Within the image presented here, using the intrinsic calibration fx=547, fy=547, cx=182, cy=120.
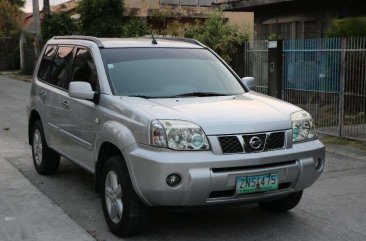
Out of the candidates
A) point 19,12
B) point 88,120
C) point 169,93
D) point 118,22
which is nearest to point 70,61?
point 88,120

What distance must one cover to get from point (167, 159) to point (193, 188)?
0.99ft

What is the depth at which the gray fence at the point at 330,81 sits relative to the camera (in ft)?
32.5

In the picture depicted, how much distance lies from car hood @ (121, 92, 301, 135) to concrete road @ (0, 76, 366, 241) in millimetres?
1028

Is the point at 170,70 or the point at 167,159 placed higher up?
the point at 170,70

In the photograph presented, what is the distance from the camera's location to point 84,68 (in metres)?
5.84

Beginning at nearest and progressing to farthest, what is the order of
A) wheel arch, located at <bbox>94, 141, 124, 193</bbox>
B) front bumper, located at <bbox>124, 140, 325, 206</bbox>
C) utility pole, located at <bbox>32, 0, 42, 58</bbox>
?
front bumper, located at <bbox>124, 140, 325, 206</bbox> < wheel arch, located at <bbox>94, 141, 124, 193</bbox> < utility pole, located at <bbox>32, 0, 42, 58</bbox>

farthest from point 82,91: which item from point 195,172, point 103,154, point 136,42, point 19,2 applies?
point 19,2

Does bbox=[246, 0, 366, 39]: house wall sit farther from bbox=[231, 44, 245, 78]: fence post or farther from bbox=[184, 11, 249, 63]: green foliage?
bbox=[231, 44, 245, 78]: fence post

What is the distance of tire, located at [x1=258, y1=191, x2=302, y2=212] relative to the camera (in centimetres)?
→ 535

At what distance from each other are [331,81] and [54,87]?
5.89 m

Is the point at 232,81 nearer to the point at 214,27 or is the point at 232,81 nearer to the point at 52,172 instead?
the point at 52,172

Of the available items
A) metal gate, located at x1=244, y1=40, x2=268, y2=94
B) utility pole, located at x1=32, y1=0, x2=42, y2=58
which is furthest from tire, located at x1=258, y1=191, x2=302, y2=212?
utility pole, located at x1=32, y1=0, x2=42, y2=58

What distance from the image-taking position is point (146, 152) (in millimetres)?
4387

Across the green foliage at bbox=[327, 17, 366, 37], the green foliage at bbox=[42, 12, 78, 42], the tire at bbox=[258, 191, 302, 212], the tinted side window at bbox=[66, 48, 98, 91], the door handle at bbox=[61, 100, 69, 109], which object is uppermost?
the green foliage at bbox=[42, 12, 78, 42]
